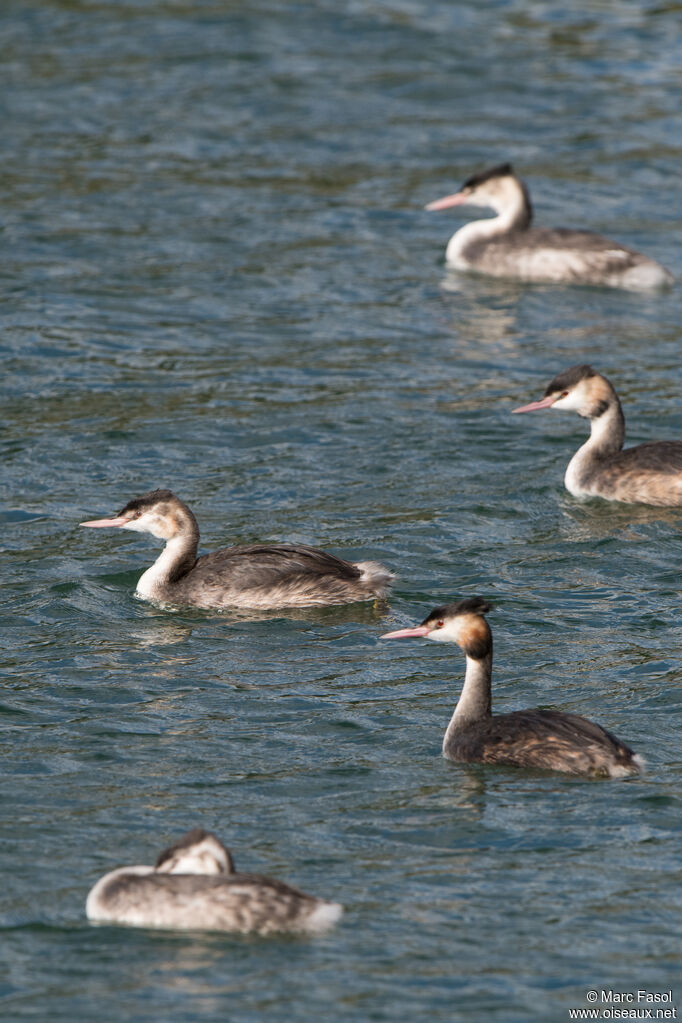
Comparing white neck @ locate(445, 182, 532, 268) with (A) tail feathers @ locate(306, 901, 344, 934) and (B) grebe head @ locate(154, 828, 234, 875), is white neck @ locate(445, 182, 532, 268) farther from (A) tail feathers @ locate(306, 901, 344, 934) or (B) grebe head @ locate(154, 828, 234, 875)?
(A) tail feathers @ locate(306, 901, 344, 934)

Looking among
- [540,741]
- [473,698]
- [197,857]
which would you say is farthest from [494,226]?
[197,857]

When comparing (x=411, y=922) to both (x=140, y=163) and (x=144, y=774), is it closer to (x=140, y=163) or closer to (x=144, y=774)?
(x=144, y=774)

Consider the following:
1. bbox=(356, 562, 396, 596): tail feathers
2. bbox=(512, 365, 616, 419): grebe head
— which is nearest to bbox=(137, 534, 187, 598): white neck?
bbox=(356, 562, 396, 596): tail feathers

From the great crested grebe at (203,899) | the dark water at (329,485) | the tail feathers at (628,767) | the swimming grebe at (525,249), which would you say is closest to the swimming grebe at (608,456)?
the dark water at (329,485)

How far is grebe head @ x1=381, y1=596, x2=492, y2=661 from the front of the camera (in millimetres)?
10148

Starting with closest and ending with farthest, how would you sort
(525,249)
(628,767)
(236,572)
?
(628,767) < (236,572) < (525,249)

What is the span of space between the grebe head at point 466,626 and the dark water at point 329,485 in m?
0.60

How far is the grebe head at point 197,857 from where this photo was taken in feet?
26.1

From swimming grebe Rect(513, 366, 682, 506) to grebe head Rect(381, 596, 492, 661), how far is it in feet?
15.0

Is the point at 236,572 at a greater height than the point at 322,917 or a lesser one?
lesser

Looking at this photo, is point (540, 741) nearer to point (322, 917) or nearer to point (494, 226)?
point (322, 917)

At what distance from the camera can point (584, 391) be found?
1494 cm

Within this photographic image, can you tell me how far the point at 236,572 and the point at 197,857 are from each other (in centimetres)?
460

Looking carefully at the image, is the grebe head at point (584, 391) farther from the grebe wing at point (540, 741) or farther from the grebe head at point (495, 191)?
the grebe head at point (495, 191)
